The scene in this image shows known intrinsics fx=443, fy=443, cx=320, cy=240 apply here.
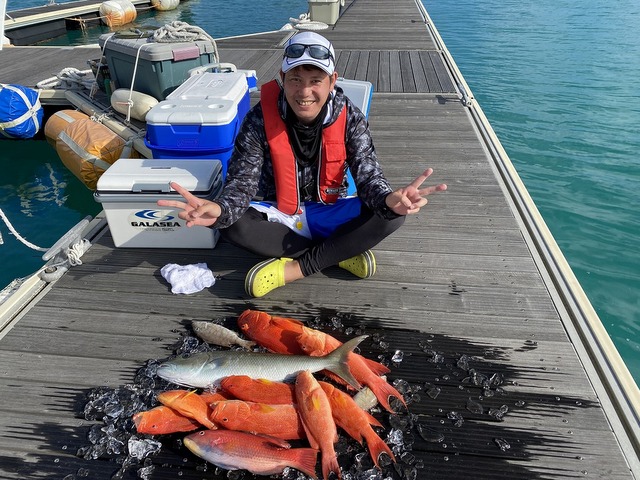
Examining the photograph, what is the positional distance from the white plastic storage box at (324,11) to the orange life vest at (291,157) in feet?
40.1

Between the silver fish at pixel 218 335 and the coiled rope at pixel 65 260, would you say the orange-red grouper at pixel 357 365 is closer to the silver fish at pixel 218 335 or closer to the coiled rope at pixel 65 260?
the silver fish at pixel 218 335

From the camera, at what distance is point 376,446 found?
232cm

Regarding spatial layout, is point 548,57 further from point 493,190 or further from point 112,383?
point 112,383

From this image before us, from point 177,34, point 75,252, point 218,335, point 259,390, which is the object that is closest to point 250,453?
point 259,390

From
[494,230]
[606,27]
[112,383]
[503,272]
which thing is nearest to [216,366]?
[112,383]

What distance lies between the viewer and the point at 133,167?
3930mm

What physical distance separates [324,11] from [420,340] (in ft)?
44.7

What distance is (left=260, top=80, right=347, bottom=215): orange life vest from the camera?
3393 mm

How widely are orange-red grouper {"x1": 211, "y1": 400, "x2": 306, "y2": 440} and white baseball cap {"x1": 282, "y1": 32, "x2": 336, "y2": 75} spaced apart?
215 centimetres

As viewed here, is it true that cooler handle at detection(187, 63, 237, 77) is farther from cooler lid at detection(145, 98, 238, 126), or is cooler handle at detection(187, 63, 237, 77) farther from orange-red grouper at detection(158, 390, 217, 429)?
orange-red grouper at detection(158, 390, 217, 429)

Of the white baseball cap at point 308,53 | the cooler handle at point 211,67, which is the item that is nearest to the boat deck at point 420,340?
the white baseball cap at point 308,53

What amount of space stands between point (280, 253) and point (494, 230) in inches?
84.5

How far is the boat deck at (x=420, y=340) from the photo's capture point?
237 cm

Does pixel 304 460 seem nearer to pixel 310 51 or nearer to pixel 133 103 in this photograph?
pixel 310 51
